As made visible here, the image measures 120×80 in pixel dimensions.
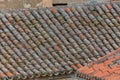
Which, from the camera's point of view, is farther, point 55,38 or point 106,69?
point 55,38

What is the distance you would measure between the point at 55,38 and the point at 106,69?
5.70 meters

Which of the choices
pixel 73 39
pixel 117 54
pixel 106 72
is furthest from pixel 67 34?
pixel 106 72

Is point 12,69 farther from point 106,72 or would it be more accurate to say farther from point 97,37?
point 106,72

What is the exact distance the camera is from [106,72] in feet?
28.6

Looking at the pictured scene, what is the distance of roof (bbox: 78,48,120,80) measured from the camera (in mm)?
8461

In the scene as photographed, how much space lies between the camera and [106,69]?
9.01 meters

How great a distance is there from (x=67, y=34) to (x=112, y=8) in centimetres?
215

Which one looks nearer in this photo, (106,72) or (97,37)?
(106,72)

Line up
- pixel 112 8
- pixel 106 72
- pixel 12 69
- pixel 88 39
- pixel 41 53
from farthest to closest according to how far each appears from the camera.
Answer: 1. pixel 112 8
2. pixel 88 39
3. pixel 41 53
4. pixel 12 69
5. pixel 106 72

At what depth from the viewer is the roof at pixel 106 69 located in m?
8.46

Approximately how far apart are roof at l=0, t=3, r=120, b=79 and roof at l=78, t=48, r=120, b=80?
359cm

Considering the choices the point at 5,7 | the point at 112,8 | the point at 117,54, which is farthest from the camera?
the point at 5,7

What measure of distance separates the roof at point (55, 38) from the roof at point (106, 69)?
3.59 m

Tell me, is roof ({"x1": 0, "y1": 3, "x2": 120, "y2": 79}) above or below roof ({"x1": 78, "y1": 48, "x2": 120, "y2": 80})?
above
